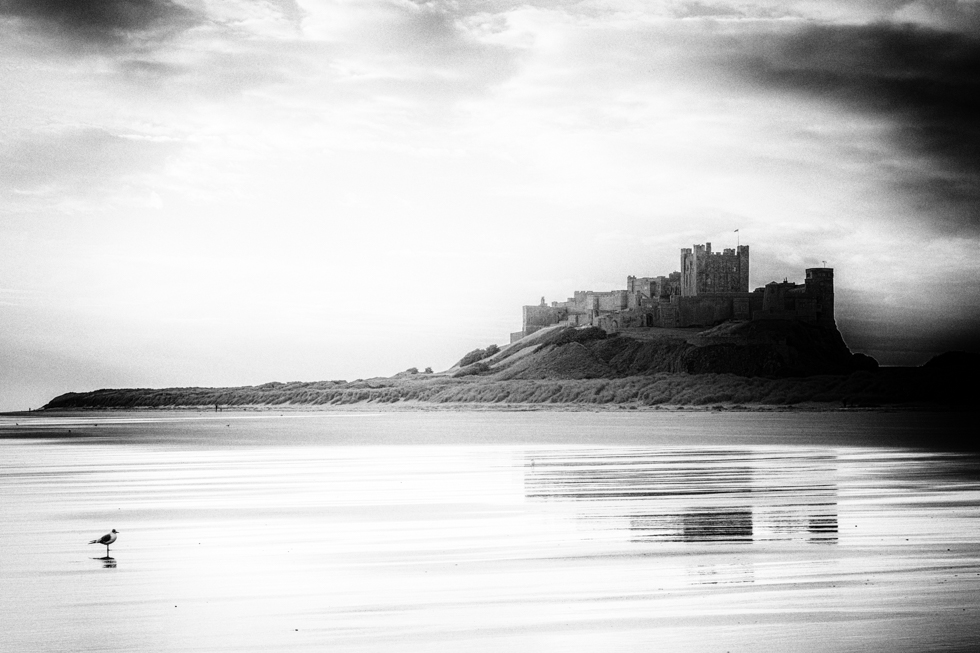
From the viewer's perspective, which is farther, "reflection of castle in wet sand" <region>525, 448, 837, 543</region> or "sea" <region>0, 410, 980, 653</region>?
"reflection of castle in wet sand" <region>525, 448, 837, 543</region>

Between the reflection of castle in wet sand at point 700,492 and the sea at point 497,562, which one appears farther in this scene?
the reflection of castle in wet sand at point 700,492

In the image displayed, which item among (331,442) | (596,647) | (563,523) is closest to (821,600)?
(596,647)

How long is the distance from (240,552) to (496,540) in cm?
426

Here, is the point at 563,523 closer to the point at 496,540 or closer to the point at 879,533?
the point at 496,540

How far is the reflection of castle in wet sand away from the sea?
13 centimetres

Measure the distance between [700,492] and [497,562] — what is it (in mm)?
11504

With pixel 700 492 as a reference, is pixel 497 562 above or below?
above

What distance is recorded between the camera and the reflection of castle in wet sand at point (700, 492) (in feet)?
60.1

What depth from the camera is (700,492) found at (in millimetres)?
25344

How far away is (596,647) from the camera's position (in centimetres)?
998

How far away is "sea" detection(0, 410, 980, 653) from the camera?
34.9ft

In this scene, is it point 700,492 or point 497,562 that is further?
point 700,492

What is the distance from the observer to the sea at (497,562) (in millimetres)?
10641

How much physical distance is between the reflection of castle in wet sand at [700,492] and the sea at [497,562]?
13 cm
